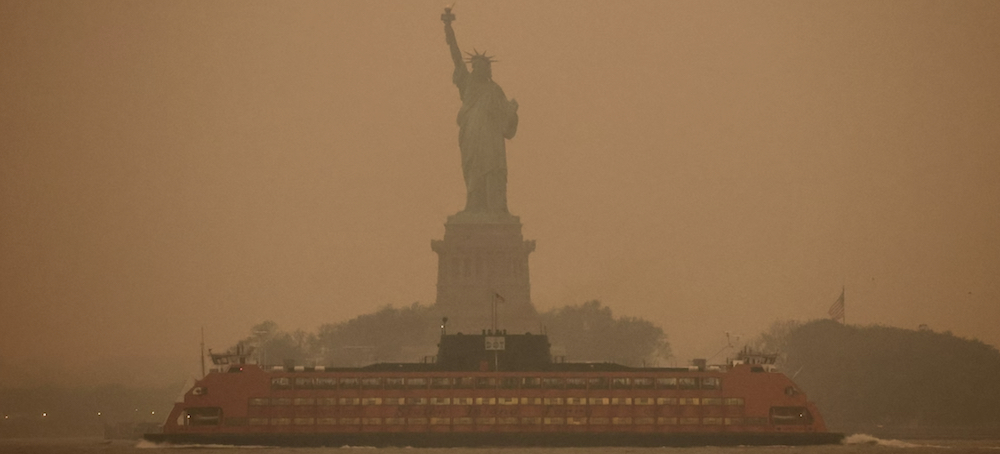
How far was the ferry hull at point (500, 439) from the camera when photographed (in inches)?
5586

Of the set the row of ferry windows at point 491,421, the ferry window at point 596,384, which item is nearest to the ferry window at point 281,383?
the row of ferry windows at point 491,421

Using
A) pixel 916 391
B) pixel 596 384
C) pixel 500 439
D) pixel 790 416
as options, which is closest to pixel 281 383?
pixel 500 439

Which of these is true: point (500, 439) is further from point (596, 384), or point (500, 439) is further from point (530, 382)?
point (596, 384)

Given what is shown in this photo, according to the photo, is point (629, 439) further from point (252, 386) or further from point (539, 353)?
point (252, 386)

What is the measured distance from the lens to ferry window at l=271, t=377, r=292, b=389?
14338 centimetres

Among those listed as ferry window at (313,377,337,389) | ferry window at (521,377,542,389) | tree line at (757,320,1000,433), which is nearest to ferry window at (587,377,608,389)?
ferry window at (521,377,542,389)

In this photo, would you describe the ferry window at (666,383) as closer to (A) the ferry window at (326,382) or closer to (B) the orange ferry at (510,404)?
(B) the orange ferry at (510,404)

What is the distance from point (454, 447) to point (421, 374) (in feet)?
17.8

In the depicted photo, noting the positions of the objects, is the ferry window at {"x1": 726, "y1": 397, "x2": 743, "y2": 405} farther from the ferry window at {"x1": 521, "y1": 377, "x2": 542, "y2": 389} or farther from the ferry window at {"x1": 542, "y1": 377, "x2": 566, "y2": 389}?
the ferry window at {"x1": 521, "y1": 377, "x2": 542, "y2": 389}

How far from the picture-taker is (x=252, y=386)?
143 meters

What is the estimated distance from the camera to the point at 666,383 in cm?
14425

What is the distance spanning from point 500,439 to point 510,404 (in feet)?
7.69

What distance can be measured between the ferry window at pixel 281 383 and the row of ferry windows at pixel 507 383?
182mm

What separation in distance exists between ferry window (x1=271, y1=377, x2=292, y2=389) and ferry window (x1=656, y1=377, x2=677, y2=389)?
22.8 m
